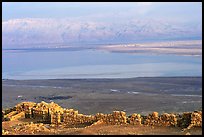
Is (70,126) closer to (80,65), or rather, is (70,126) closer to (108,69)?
(108,69)

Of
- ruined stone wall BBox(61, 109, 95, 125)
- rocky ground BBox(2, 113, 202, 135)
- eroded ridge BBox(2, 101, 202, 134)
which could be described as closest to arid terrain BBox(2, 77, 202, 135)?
rocky ground BBox(2, 113, 202, 135)

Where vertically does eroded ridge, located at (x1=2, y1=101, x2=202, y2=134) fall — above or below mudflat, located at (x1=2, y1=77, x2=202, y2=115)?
above

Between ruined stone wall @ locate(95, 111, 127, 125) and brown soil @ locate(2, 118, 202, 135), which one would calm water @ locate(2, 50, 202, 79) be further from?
brown soil @ locate(2, 118, 202, 135)

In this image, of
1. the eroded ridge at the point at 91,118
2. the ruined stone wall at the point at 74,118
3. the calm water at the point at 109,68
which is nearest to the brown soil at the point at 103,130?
the eroded ridge at the point at 91,118

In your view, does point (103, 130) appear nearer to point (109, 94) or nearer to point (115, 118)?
point (115, 118)

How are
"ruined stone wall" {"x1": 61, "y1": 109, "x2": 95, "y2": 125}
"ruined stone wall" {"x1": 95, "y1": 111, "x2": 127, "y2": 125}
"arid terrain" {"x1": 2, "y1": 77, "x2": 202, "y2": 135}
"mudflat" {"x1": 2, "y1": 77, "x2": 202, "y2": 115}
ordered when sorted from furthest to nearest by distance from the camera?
"mudflat" {"x1": 2, "y1": 77, "x2": 202, "y2": 115} < "arid terrain" {"x1": 2, "y1": 77, "x2": 202, "y2": 135} < "ruined stone wall" {"x1": 61, "y1": 109, "x2": 95, "y2": 125} < "ruined stone wall" {"x1": 95, "y1": 111, "x2": 127, "y2": 125}

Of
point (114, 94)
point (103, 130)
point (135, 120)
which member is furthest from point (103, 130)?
point (114, 94)
